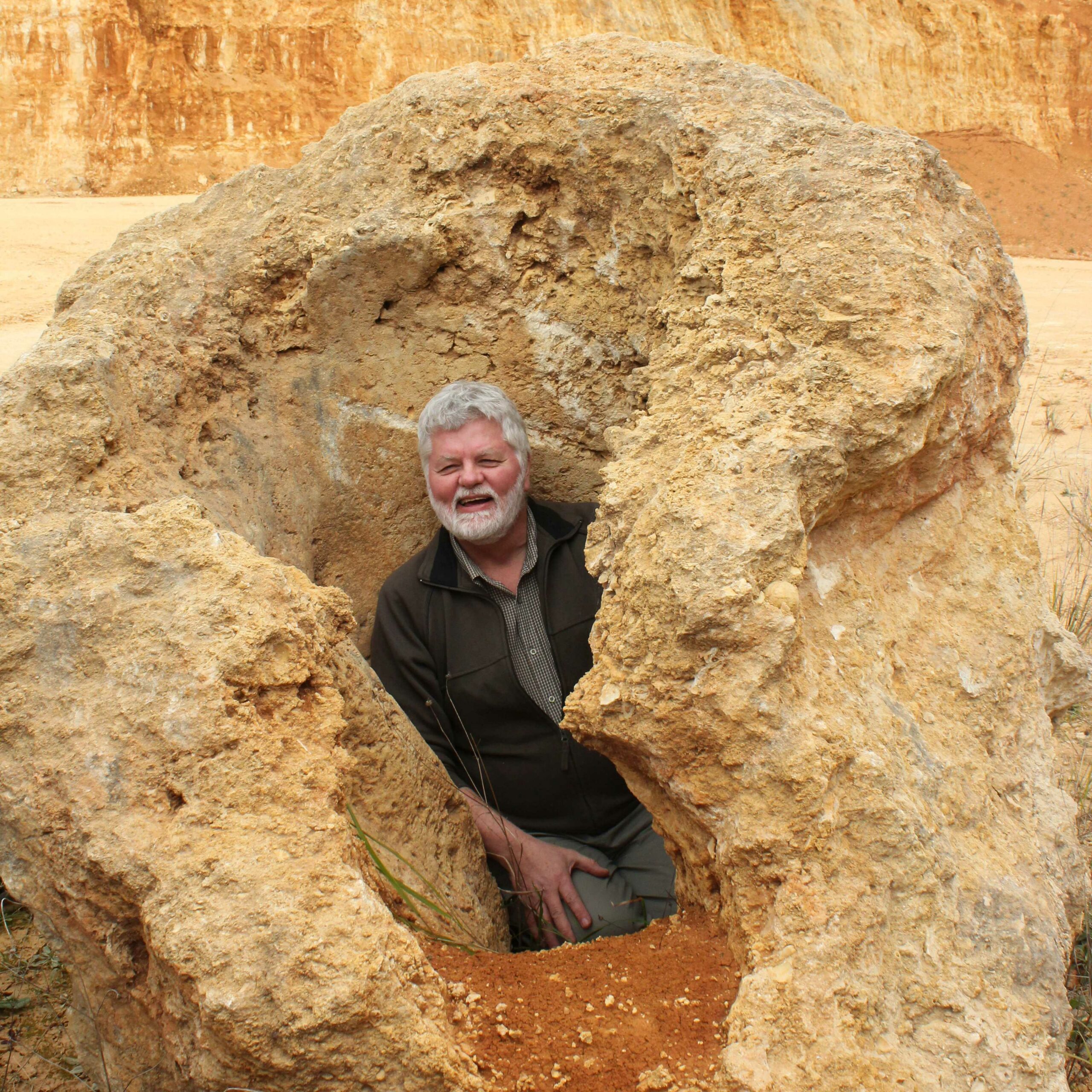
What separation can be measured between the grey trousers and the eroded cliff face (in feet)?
47.4

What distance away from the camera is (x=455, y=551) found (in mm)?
2992

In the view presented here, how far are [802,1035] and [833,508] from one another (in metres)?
0.95

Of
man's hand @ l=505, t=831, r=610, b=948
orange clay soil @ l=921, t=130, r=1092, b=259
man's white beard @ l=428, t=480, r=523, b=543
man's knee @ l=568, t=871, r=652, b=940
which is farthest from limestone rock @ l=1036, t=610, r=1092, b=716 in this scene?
orange clay soil @ l=921, t=130, r=1092, b=259

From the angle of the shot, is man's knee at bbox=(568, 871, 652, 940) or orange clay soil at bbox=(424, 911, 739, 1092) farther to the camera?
man's knee at bbox=(568, 871, 652, 940)

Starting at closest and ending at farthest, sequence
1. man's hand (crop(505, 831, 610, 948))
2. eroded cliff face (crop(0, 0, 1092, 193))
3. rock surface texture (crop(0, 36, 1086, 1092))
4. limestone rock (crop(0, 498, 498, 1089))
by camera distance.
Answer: limestone rock (crop(0, 498, 498, 1089)), rock surface texture (crop(0, 36, 1086, 1092)), man's hand (crop(505, 831, 610, 948)), eroded cliff face (crop(0, 0, 1092, 193))

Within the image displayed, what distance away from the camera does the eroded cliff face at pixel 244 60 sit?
14.8 meters

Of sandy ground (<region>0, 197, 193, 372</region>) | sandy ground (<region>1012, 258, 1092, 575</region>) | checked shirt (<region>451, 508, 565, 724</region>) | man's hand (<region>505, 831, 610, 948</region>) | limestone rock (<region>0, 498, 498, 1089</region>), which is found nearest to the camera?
limestone rock (<region>0, 498, 498, 1089</region>)

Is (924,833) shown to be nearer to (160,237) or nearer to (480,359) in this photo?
(480,359)

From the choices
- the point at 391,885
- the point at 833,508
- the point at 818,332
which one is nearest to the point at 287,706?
the point at 391,885

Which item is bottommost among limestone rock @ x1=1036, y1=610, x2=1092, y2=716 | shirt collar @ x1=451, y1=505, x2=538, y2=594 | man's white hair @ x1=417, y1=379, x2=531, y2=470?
limestone rock @ x1=1036, y1=610, x2=1092, y2=716

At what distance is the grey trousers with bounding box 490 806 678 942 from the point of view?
108 inches

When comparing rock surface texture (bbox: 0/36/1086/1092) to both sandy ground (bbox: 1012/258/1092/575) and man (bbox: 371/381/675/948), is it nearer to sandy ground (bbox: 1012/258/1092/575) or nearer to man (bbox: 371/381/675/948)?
man (bbox: 371/381/675/948)

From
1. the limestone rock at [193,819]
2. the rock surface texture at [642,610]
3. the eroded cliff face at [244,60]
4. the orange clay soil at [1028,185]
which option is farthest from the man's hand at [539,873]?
the orange clay soil at [1028,185]

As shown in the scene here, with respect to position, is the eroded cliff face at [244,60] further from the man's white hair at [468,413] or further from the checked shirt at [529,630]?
the checked shirt at [529,630]
